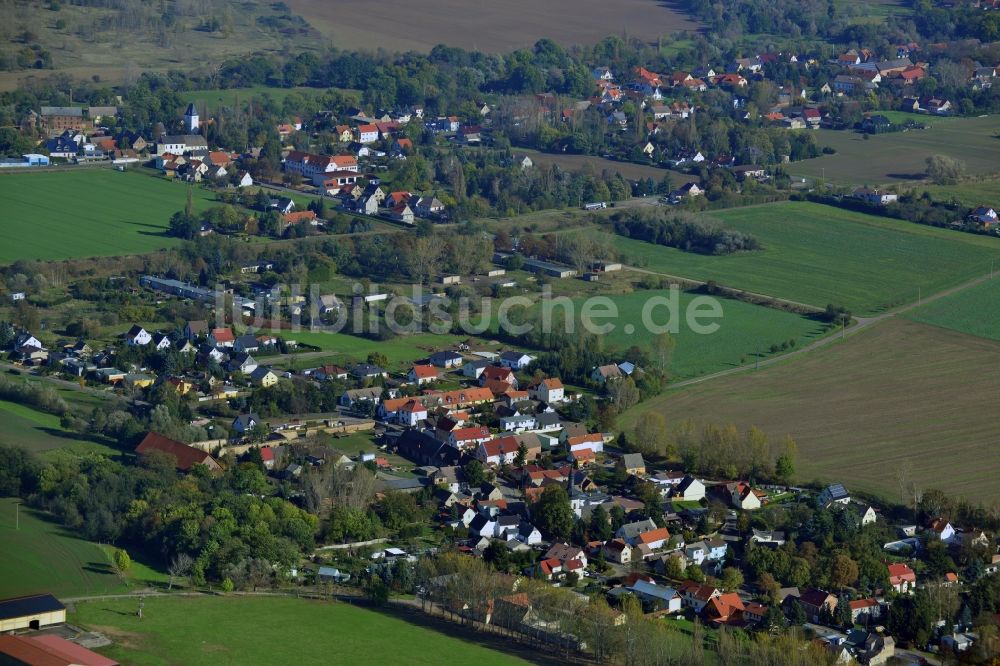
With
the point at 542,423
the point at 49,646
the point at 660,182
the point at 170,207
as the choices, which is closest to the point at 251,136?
the point at 170,207

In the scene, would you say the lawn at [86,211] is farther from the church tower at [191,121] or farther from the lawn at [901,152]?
the lawn at [901,152]

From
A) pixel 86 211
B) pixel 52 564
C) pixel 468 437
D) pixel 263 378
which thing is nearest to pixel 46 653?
pixel 52 564

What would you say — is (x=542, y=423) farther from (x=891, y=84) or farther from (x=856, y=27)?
(x=856, y=27)

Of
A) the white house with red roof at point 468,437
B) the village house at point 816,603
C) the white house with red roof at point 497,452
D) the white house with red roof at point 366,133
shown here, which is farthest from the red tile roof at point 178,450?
the white house with red roof at point 366,133

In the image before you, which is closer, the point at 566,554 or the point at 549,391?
the point at 566,554

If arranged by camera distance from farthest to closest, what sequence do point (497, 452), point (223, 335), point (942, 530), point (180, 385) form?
point (223, 335), point (180, 385), point (497, 452), point (942, 530)

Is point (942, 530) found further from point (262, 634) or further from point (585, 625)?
point (262, 634)
